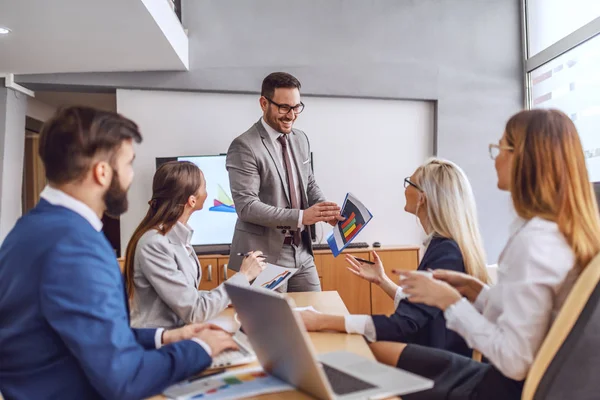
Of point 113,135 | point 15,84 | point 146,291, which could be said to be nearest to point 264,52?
point 15,84

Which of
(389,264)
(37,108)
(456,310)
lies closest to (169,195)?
(456,310)

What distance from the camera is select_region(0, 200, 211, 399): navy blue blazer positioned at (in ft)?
3.20

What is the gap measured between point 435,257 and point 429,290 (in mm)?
439

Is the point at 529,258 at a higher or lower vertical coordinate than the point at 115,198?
lower

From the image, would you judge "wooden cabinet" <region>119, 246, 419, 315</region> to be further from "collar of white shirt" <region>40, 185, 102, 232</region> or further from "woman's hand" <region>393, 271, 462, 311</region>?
"collar of white shirt" <region>40, 185, 102, 232</region>

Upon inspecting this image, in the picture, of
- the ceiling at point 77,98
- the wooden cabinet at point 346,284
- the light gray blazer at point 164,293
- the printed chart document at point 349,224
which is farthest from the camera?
the ceiling at point 77,98

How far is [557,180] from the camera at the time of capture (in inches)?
50.3

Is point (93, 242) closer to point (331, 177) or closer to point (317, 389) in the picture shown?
point (317, 389)

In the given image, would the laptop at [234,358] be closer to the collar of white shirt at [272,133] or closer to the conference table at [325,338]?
the conference table at [325,338]

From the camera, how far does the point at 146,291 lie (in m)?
1.78

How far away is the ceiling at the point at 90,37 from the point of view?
130 inches

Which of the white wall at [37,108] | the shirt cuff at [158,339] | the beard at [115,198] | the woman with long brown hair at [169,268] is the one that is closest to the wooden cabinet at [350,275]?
the woman with long brown hair at [169,268]

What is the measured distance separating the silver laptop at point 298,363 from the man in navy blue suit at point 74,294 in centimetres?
15

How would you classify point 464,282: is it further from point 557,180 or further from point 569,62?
point 569,62
